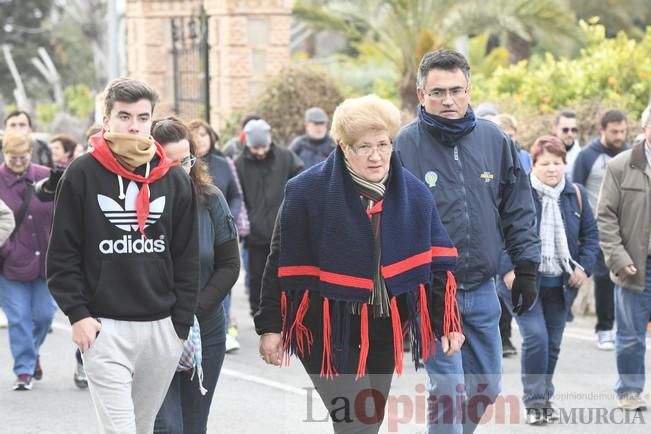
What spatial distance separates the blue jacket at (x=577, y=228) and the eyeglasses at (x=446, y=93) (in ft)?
6.98

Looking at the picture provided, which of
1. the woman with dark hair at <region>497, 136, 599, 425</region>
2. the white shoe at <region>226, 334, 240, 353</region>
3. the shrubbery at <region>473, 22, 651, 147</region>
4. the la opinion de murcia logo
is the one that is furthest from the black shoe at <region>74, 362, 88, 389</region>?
the shrubbery at <region>473, 22, 651, 147</region>

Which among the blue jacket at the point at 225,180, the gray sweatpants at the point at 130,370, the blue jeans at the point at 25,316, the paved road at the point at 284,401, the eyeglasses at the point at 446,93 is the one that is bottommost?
the paved road at the point at 284,401

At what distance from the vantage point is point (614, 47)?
16.3m

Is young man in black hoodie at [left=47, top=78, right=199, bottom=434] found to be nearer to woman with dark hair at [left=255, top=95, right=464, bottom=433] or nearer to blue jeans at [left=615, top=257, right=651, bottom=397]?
woman with dark hair at [left=255, top=95, right=464, bottom=433]

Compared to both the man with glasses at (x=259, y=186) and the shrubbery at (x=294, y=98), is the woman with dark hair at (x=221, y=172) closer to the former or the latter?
Result: the man with glasses at (x=259, y=186)

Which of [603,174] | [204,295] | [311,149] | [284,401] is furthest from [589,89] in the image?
[204,295]

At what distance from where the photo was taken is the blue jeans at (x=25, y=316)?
8.96m

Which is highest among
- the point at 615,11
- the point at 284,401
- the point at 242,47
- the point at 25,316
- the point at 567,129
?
the point at 615,11

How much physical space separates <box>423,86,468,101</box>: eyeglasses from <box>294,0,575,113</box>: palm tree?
14393 millimetres

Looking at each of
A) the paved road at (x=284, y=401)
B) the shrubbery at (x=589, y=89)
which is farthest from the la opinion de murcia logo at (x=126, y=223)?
the shrubbery at (x=589, y=89)

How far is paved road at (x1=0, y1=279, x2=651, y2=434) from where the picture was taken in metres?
7.71

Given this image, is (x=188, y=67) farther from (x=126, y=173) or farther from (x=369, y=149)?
(x=126, y=173)

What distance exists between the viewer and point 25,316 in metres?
9.07

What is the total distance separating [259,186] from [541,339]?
4.56 m
